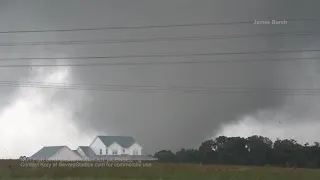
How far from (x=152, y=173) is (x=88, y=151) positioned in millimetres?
32665

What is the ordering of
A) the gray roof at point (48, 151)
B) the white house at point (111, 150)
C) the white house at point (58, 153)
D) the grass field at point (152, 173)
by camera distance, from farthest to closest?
1. the gray roof at point (48, 151)
2. the white house at point (58, 153)
3. the white house at point (111, 150)
4. the grass field at point (152, 173)

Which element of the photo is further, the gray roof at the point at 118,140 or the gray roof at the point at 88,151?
the gray roof at the point at 88,151

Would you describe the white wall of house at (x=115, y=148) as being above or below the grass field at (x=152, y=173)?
above

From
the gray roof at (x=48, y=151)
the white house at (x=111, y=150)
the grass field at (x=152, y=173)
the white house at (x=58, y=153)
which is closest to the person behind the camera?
the grass field at (x=152, y=173)

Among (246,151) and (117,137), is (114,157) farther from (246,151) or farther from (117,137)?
(246,151)

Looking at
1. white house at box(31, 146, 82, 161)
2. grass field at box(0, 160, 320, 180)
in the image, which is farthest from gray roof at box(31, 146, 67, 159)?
grass field at box(0, 160, 320, 180)

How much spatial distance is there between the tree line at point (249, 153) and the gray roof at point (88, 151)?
517 inches

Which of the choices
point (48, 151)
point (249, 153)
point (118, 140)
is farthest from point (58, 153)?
point (249, 153)

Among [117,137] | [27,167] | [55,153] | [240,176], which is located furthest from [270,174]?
[55,153]

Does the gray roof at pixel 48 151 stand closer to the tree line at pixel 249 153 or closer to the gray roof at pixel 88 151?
the gray roof at pixel 88 151

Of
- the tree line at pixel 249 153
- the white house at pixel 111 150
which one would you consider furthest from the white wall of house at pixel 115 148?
the tree line at pixel 249 153

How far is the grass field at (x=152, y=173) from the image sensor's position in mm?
49531

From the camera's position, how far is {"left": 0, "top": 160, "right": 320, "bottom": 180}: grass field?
4953 centimetres

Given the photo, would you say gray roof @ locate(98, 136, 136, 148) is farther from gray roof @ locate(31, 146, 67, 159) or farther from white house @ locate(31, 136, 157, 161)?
gray roof @ locate(31, 146, 67, 159)
